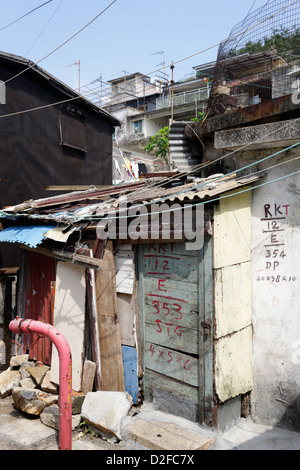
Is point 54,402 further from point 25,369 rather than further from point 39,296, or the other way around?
point 39,296

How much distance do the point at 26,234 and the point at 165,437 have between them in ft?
13.8

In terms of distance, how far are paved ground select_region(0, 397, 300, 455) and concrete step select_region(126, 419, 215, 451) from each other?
0.03m

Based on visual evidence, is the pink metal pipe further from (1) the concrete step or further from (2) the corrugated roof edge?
(2) the corrugated roof edge

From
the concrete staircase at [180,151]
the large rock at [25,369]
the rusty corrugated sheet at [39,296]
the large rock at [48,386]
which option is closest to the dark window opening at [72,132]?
the rusty corrugated sheet at [39,296]

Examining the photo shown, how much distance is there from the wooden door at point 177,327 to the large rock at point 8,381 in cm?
279

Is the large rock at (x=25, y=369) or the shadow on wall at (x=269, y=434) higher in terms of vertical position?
the large rock at (x=25, y=369)

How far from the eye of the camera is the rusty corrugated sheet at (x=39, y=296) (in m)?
7.47

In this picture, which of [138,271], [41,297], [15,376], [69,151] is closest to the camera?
[138,271]

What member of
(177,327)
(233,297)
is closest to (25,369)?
(177,327)

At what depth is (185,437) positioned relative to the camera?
510 cm

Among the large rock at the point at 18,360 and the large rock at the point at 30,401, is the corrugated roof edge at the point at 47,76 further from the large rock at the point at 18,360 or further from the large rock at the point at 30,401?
the large rock at the point at 30,401
